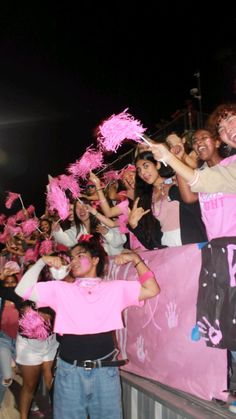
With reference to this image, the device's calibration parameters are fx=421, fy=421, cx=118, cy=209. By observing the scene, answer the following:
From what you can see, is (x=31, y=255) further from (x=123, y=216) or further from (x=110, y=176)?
(x=123, y=216)

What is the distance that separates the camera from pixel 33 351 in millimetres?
5105

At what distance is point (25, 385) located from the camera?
5062 mm

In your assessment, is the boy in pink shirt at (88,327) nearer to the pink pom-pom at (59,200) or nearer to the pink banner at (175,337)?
the pink banner at (175,337)

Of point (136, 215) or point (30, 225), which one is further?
point (30, 225)

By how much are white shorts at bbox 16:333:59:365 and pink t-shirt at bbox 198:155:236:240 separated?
3.14 metres

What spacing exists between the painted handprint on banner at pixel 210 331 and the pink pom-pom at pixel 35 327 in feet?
7.99

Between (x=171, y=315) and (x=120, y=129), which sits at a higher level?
(x=120, y=129)

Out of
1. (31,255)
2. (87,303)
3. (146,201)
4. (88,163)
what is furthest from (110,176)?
(87,303)

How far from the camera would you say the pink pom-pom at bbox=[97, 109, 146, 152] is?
253 cm

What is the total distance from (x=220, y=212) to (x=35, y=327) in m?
3.14

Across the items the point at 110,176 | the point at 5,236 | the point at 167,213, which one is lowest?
the point at 167,213

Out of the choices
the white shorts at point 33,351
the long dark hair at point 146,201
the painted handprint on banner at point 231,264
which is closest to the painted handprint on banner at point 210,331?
the painted handprint on banner at point 231,264

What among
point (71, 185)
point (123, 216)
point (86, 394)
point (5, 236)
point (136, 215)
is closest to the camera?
point (86, 394)

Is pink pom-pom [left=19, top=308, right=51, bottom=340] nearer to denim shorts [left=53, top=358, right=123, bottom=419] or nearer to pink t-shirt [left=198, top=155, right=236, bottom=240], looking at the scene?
denim shorts [left=53, top=358, right=123, bottom=419]
